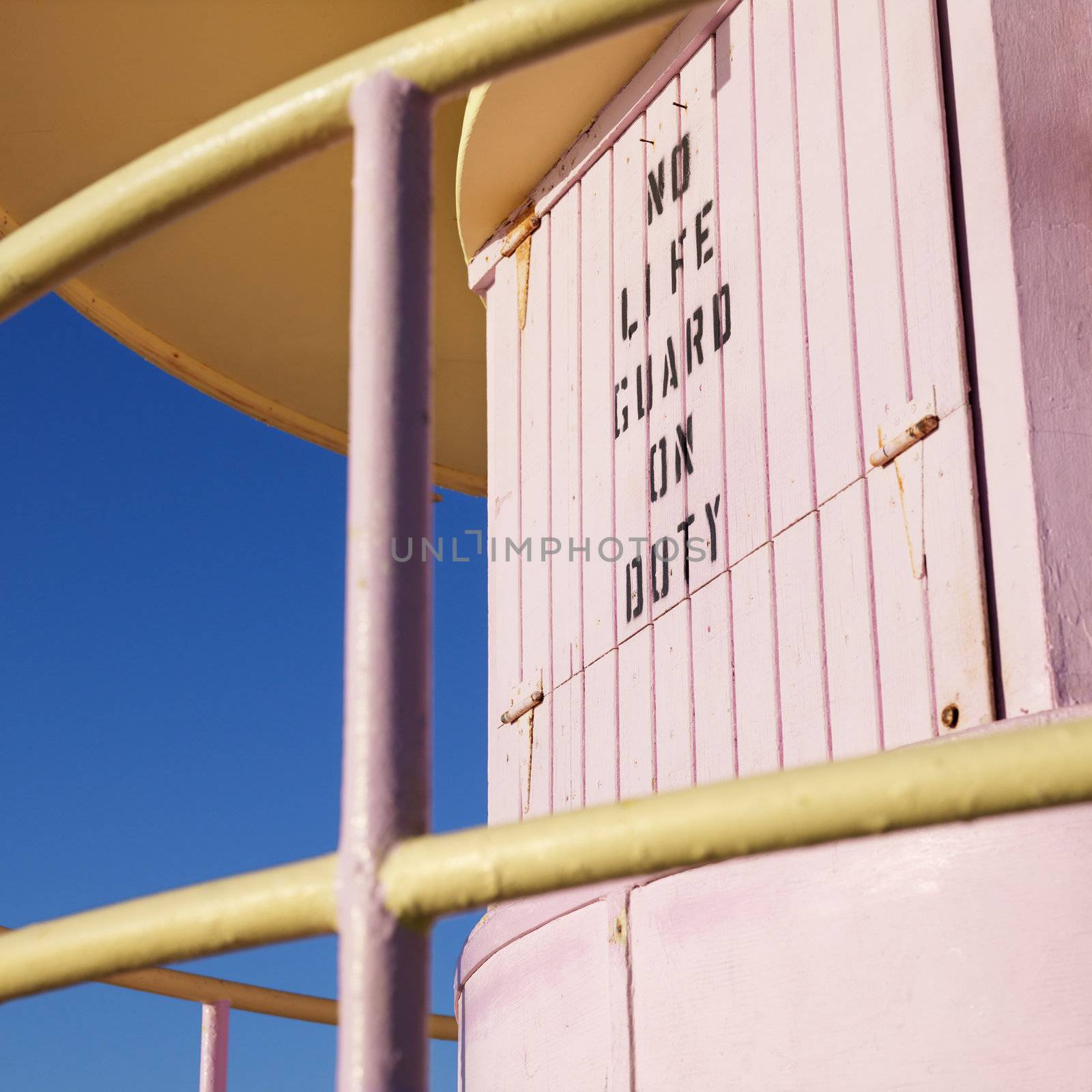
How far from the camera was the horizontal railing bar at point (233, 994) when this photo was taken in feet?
9.48

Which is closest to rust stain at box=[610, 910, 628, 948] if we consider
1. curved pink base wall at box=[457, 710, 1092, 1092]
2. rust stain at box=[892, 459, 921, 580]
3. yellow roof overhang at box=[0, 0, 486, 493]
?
curved pink base wall at box=[457, 710, 1092, 1092]

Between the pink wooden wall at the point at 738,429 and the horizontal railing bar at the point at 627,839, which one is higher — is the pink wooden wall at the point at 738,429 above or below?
above

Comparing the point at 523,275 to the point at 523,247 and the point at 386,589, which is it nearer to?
the point at 523,247

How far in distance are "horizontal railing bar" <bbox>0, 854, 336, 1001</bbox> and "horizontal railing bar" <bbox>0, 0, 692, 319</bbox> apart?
51 cm

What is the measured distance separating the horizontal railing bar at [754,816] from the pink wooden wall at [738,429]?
4.69 ft

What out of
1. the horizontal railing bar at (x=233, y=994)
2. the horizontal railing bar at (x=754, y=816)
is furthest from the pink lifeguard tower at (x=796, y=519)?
the horizontal railing bar at (x=754, y=816)

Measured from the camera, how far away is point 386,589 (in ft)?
2.93

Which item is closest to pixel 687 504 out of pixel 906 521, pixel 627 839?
pixel 906 521

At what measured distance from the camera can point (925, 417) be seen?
7.52 feet

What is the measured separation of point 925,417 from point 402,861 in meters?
1.68

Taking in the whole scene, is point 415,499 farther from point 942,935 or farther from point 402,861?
point 942,935

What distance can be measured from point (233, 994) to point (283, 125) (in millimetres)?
2400

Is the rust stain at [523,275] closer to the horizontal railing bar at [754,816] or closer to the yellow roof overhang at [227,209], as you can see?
the yellow roof overhang at [227,209]

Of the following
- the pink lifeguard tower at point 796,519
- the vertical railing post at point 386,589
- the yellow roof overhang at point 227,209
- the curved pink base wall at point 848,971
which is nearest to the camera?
the vertical railing post at point 386,589
